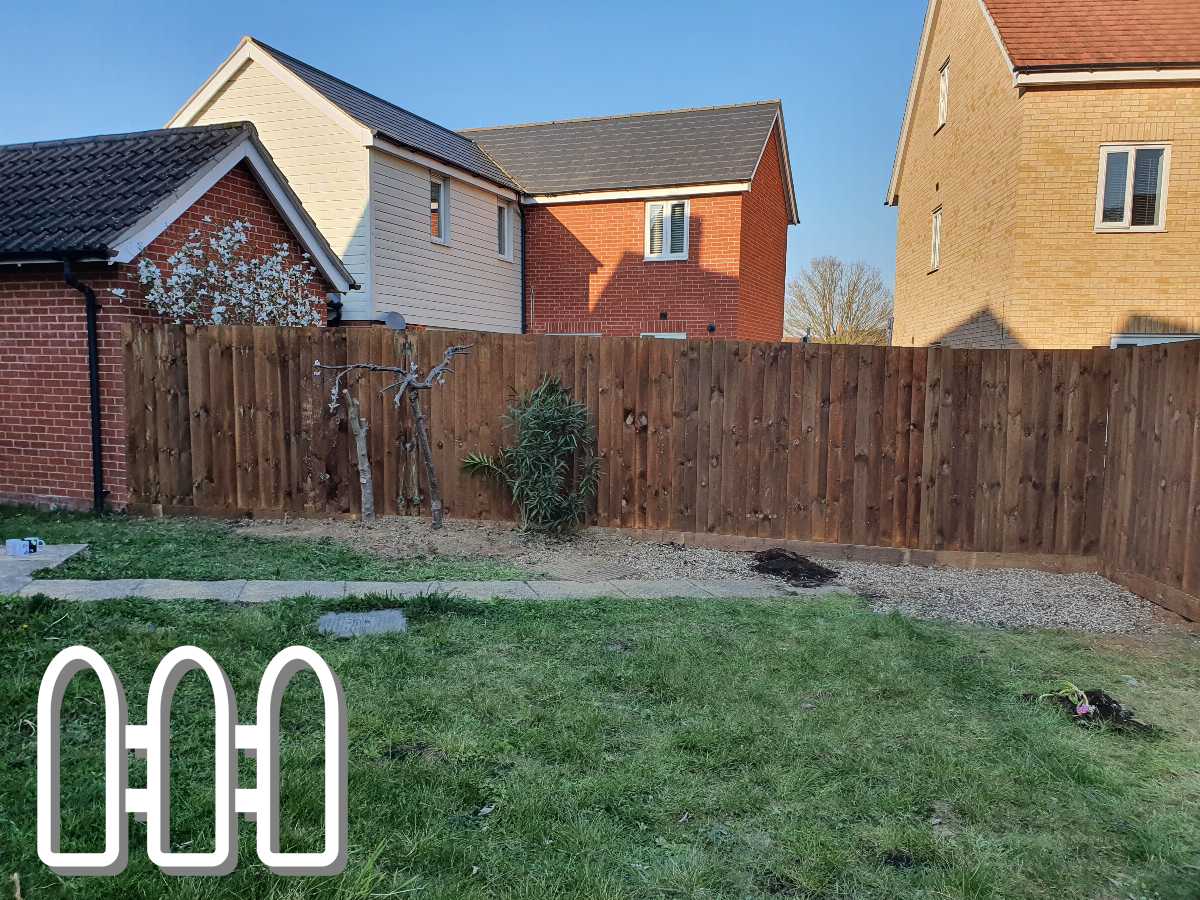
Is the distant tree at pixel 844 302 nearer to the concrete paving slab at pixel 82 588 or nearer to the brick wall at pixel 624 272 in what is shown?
the brick wall at pixel 624 272

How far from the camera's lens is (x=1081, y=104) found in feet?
43.9

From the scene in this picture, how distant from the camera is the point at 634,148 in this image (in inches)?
772

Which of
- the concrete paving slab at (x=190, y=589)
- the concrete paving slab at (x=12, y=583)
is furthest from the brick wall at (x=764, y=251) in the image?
the concrete paving slab at (x=12, y=583)

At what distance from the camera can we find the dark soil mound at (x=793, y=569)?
23.7ft

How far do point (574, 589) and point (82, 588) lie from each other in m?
3.43

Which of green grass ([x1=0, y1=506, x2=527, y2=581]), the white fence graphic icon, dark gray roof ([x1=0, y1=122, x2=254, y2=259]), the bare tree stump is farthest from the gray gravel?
dark gray roof ([x1=0, y1=122, x2=254, y2=259])

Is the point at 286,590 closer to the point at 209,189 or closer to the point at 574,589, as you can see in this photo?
the point at 574,589

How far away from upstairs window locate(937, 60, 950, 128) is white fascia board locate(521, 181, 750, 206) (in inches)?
179

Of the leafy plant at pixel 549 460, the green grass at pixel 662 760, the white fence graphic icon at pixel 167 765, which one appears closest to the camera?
the white fence graphic icon at pixel 167 765

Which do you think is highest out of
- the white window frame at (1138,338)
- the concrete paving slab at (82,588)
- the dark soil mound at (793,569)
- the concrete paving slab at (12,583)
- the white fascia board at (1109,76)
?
the white fascia board at (1109,76)

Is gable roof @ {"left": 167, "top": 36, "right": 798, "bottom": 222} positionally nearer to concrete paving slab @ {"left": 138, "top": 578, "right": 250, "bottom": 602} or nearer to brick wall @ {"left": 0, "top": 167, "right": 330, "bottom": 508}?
brick wall @ {"left": 0, "top": 167, "right": 330, "bottom": 508}

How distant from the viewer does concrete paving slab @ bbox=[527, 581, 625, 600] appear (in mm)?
6160

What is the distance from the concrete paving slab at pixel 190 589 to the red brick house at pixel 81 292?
357 centimetres

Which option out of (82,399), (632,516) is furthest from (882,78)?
(82,399)
